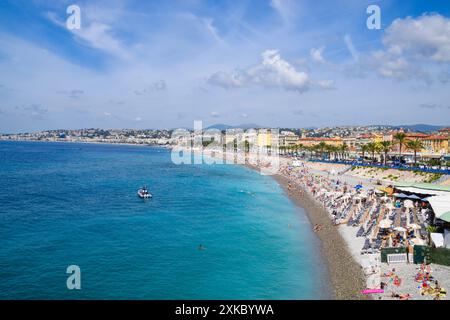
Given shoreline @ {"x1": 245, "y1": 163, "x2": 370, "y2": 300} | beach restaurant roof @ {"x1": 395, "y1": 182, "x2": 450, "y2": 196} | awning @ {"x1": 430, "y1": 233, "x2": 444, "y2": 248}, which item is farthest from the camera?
beach restaurant roof @ {"x1": 395, "y1": 182, "x2": 450, "y2": 196}

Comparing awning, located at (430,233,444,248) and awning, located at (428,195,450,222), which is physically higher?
awning, located at (428,195,450,222)

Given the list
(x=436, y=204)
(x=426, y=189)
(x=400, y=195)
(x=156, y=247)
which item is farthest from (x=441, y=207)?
(x=156, y=247)

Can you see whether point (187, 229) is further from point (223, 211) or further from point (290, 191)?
point (290, 191)

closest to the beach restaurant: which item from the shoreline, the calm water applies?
the shoreline

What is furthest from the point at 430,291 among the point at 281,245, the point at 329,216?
the point at 329,216

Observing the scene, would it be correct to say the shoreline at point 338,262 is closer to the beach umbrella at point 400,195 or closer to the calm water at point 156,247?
the calm water at point 156,247

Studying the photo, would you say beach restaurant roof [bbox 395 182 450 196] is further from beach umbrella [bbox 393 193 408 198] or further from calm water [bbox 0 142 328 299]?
calm water [bbox 0 142 328 299]

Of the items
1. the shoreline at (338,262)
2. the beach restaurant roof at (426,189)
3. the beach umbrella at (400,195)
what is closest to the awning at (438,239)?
the shoreline at (338,262)
